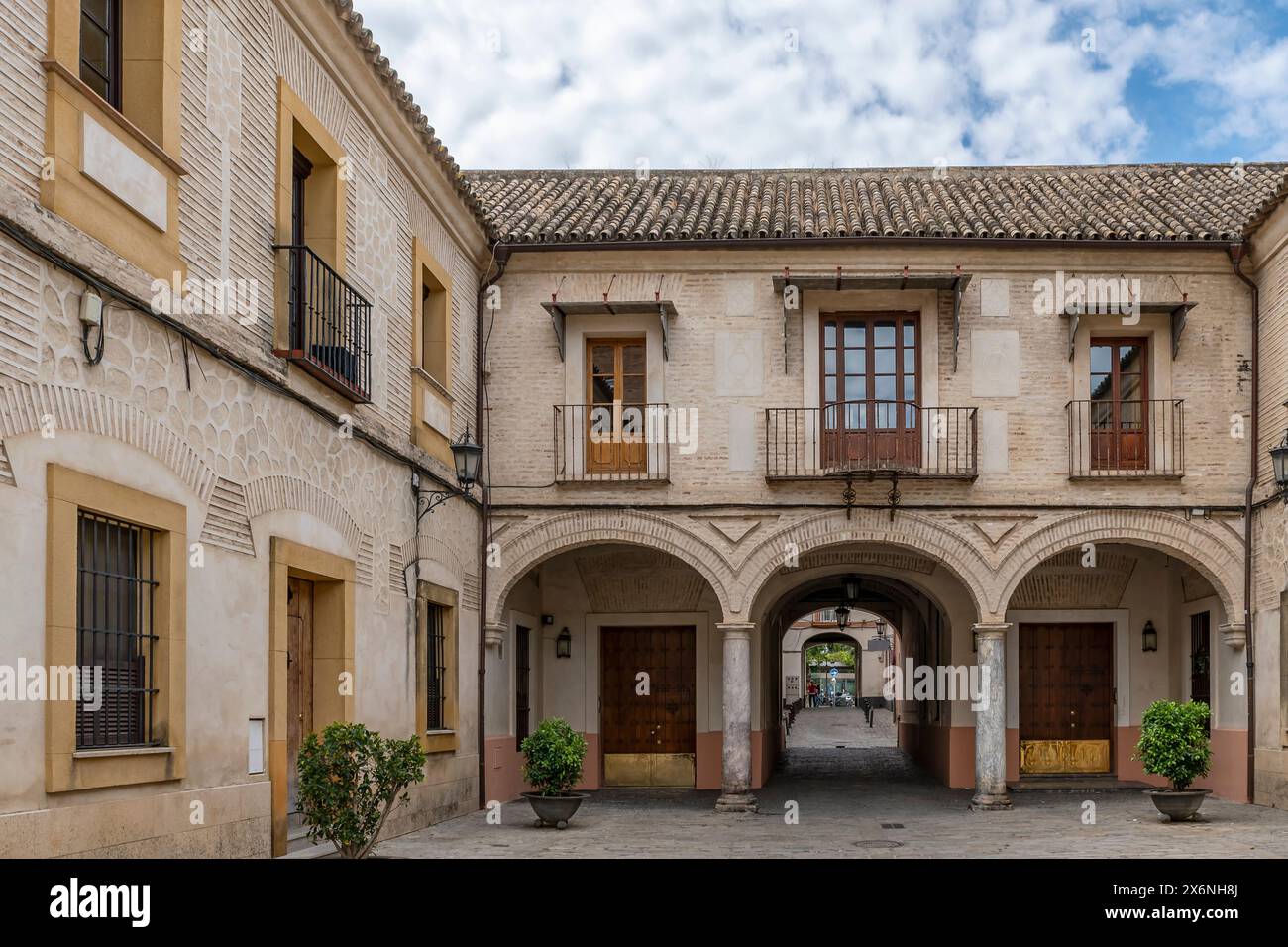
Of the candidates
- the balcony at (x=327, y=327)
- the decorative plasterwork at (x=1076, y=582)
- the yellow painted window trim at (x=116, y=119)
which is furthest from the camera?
the decorative plasterwork at (x=1076, y=582)

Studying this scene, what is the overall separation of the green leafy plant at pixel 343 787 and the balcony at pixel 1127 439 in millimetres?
9051

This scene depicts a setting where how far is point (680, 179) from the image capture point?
19625 millimetres

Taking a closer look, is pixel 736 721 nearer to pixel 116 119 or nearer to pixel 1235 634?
pixel 1235 634

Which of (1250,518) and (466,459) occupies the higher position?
(466,459)

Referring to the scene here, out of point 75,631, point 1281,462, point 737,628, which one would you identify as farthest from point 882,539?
point 75,631

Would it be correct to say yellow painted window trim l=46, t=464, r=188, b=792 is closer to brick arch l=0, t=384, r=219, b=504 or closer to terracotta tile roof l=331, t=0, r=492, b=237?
brick arch l=0, t=384, r=219, b=504

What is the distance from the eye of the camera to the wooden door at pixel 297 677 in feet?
34.7

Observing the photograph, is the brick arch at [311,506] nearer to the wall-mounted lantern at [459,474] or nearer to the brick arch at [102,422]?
the brick arch at [102,422]

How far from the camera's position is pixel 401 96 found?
1216 centimetres

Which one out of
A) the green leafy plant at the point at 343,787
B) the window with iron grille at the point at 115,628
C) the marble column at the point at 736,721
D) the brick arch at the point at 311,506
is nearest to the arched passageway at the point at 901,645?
the marble column at the point at 736,721

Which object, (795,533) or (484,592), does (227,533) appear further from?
(795,533)

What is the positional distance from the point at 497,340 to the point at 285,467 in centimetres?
661

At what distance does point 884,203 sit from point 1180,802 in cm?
769

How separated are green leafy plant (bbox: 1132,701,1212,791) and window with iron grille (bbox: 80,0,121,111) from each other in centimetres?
1090
